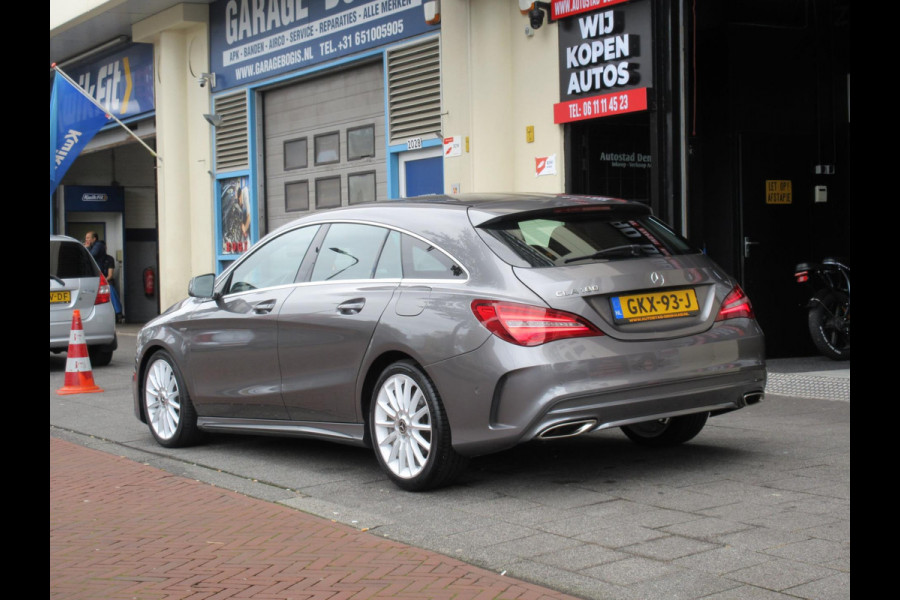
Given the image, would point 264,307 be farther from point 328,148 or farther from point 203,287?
point 328,148

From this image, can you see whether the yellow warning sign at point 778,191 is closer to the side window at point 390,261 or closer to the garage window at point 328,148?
the garage window at point 328,148

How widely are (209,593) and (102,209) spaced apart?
78.8 ft

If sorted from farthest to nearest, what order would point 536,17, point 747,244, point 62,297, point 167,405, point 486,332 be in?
point 62,297, point 536,17, point 747,244, point 167,405, point 486,332

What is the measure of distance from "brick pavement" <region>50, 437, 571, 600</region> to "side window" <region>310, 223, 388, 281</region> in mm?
1432

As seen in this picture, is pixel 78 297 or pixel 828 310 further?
pixel 78 297

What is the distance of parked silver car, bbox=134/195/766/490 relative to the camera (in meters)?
5.53

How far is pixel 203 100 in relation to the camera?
771 inches

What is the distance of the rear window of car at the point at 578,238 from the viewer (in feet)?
19.2

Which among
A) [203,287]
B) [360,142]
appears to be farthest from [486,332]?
[360,142]

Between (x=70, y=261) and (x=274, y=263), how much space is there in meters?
8.08

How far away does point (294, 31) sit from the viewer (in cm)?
1706
